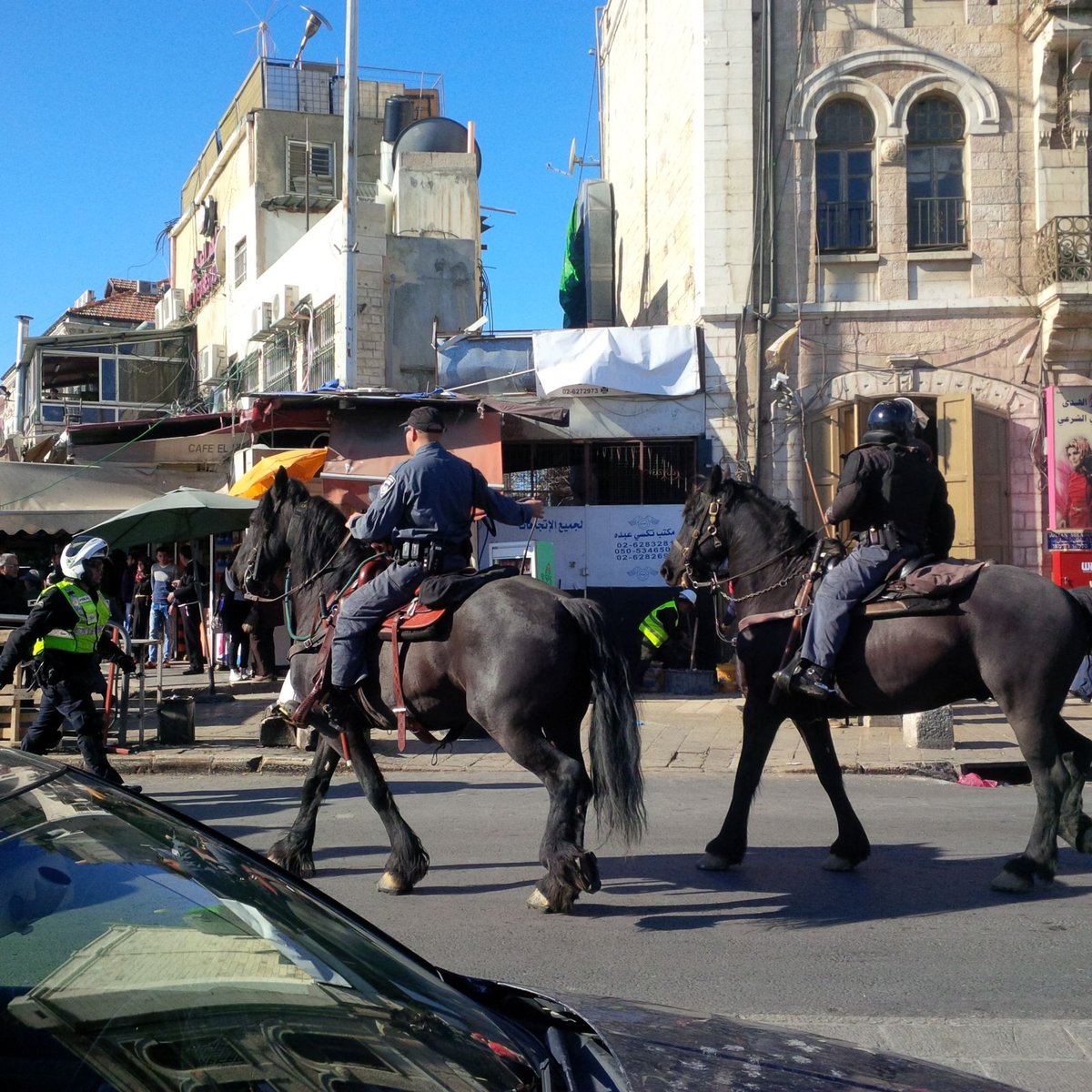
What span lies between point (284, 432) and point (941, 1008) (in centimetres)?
1493

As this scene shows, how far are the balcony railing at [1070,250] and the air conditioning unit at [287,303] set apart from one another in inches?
567

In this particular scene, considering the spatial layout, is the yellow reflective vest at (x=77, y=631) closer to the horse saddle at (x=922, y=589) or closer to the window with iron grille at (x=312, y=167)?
the horse saddle at (x=922, y=589)

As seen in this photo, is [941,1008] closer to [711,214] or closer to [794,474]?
[794,474]

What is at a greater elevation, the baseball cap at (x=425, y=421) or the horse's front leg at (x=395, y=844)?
the baseball cap at (x=425, y=421)

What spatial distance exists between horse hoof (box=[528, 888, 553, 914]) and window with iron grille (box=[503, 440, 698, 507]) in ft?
40.1

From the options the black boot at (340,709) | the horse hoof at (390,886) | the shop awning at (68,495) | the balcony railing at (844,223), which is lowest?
the horse hoof at (390,886)

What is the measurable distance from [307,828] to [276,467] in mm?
9236

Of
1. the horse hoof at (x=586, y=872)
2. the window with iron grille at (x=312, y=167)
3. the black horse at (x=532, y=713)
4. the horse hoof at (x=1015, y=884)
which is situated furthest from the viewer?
the window with iron grille at (x=312, y=167)

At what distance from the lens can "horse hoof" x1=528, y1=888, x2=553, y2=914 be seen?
19.6ft

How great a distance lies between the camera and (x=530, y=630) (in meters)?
6.03

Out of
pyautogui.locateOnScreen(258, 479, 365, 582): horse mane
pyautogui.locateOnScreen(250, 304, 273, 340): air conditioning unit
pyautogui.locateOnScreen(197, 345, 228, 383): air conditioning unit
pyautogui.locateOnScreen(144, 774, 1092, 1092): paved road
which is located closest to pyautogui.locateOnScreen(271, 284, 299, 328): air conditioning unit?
pyautogui.locateOnScreen(250, 304, 273, 340): air conditioning unit

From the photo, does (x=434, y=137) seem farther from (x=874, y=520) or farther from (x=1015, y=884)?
(x=1015, y=884)

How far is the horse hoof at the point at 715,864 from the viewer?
680 centimetres

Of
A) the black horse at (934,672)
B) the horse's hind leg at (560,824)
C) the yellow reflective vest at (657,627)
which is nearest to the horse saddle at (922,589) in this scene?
the black horse at (934,672)
